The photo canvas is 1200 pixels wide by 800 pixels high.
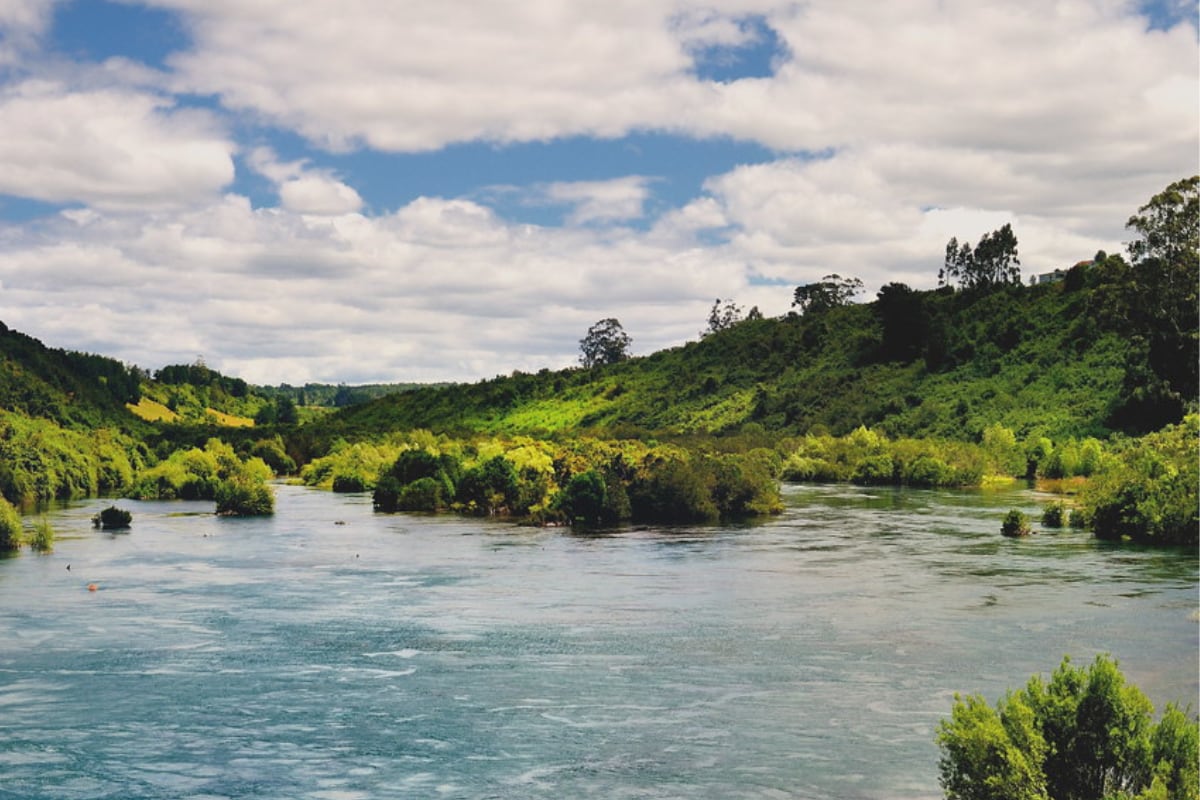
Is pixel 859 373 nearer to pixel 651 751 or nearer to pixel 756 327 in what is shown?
pixel 756 327

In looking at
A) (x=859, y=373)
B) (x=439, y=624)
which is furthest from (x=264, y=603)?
(x=859, y=373)

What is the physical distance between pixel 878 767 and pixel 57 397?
116848mm

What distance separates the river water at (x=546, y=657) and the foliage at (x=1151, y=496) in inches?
92.6

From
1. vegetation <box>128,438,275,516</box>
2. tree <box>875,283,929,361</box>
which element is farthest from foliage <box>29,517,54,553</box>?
tree <box>875,283,929,361</box>

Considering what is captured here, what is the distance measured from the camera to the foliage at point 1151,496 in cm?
5281

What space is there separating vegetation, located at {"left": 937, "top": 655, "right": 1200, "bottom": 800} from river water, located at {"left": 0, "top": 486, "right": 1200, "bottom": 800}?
3.96m

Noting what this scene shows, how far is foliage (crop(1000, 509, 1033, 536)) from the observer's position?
5700 centimetres

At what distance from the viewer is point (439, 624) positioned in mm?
38375

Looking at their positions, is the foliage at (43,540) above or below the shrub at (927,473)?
below

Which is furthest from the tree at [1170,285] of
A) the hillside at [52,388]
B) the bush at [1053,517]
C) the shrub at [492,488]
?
the hillside at [52,388]

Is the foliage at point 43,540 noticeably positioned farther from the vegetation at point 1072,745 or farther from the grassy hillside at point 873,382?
the grassy hillside at point 873,382

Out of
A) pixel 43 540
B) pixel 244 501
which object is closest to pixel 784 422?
pixel 244 501

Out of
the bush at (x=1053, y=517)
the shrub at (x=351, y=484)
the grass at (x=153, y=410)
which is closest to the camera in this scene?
the bush at (x=1053, y=517)

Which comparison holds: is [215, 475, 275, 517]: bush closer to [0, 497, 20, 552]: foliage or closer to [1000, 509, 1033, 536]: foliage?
[0, 497, 20, 552]: foliage
